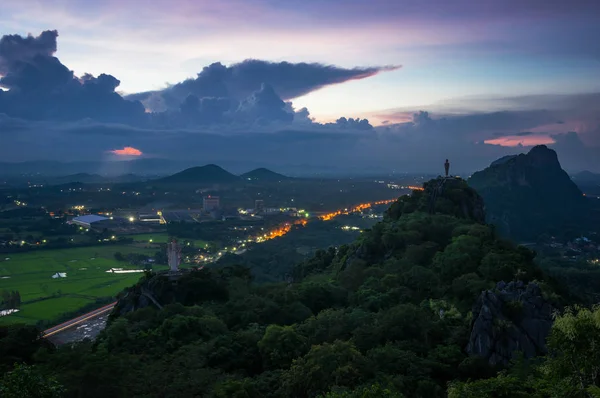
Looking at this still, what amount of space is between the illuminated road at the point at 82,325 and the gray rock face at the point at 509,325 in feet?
143

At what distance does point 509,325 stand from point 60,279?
82.5 metres

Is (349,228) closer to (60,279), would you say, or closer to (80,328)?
(60,279)

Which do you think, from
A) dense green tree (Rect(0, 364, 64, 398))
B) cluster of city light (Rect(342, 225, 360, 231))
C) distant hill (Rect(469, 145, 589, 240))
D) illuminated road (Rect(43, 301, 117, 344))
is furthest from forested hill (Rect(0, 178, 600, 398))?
distant hill (Rect(469, 145, 589, 240))

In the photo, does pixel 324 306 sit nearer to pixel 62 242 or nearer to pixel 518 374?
pixel 518 374

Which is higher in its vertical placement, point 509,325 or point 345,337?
point 509,325

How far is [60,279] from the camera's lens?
85500 millimetres

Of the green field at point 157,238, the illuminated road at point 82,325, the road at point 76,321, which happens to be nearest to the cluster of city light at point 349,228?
the green field at point 157,238

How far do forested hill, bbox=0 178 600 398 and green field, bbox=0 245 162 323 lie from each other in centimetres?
3232

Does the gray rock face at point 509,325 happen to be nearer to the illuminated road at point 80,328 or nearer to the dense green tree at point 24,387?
the dense green tree at point 24,387

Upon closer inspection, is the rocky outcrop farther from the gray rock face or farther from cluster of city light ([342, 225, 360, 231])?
cluster of city light ([342, 225, 360, 231])

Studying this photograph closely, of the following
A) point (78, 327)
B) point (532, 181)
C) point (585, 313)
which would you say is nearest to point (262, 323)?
point (585, 313)

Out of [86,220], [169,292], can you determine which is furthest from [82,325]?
[86,220]

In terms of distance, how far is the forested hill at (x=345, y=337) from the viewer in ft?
66.3

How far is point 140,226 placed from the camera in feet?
506
